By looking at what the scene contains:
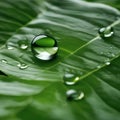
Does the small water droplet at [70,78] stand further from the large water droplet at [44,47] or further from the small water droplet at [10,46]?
the small water droplet at [10,46]

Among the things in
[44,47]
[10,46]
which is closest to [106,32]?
[44,47]

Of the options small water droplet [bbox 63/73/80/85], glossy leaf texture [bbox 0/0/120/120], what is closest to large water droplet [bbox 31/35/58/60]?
glossy leaf texture [bbox 0/0/120/120]

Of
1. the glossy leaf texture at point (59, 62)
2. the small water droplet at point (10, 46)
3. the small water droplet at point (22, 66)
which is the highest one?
the glossy leaf texture at point (59, 62)

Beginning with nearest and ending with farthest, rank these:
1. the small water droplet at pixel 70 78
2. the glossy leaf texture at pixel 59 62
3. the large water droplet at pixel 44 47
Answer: the glossy leaf texture at pixel 59 62 < the small water droplet at pixel 70 78 < the large water droplet at pixel 44 47

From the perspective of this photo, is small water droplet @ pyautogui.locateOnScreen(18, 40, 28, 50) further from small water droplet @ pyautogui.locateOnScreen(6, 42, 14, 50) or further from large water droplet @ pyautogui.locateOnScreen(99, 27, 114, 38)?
large water droplet @ pyautogui.locateOnScreen(99, 27, 114, 38)

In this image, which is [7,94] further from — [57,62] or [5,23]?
[5,23]

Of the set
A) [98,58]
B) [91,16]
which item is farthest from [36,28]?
[98,58]

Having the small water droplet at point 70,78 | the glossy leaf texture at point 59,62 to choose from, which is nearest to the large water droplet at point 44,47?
the glossy leaf texture at point 59,62
